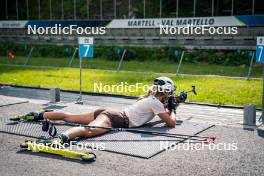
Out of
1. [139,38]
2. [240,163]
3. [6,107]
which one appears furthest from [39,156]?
[139,38]

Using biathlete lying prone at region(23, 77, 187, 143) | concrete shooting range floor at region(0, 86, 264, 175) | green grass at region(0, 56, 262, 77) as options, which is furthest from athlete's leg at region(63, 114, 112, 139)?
green grass at region(0, 56, 262, 77)

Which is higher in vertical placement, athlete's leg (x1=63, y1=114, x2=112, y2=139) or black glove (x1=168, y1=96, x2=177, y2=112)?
black glove (x1=168, y1=96, x2=177, y2=112)

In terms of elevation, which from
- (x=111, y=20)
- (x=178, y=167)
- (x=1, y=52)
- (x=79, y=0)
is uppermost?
(x=79, y=0)

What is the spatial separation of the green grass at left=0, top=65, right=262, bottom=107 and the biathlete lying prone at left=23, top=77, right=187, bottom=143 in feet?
13.2

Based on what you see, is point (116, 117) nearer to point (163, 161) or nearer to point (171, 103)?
point (171, 103)

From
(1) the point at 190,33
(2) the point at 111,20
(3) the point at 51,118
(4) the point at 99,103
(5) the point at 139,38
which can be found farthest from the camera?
(2) the point at 111,20

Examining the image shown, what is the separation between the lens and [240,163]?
20.1 feet

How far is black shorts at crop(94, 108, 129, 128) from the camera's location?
25.1 ft

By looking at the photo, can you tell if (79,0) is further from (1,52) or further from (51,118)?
(51,118)

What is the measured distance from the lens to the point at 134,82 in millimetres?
15195

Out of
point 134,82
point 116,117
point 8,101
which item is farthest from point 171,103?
point 134,82

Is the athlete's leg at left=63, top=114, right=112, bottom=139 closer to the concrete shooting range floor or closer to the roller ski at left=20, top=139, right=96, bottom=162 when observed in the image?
the roller ski at left=20, top=139, right=96, bottom=162

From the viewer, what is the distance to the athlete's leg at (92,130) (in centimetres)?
696

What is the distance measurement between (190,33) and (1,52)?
1647 cm
